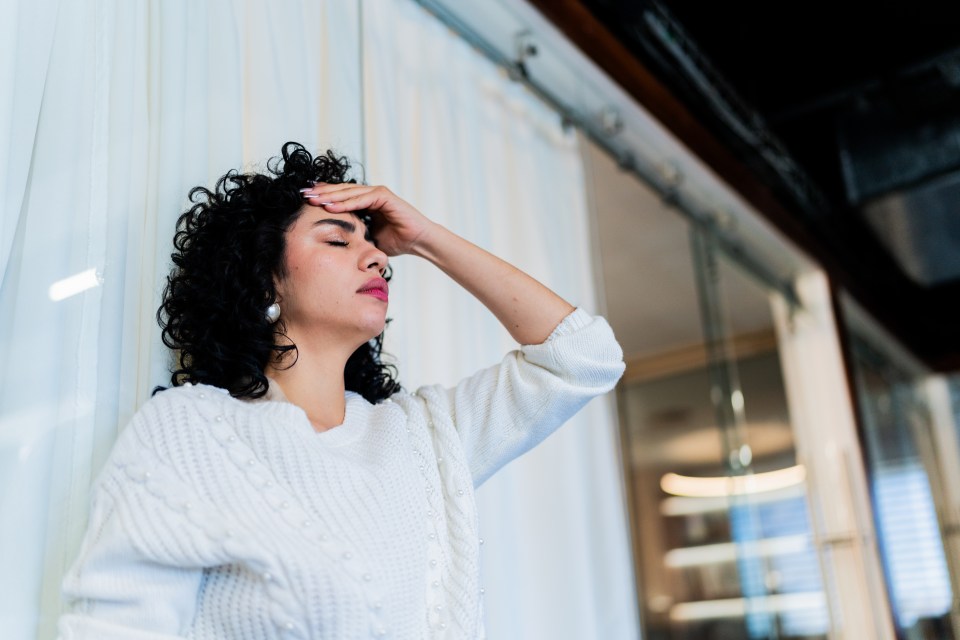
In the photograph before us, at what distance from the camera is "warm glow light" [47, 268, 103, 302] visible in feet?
4.26

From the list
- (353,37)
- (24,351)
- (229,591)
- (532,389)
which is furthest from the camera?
(353,37)

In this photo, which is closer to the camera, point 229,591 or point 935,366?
point 229,591

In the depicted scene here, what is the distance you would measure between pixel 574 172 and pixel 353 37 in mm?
920

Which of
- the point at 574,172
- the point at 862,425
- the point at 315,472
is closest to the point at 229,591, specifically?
the point at 315,472

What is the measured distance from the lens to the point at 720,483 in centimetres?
533

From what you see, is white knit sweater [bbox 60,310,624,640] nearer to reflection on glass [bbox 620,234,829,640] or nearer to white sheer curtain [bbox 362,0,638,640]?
white sheer curtain [bbox 362,0,638,640]

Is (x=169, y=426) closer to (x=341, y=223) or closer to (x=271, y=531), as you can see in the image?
(x=271, y=531)

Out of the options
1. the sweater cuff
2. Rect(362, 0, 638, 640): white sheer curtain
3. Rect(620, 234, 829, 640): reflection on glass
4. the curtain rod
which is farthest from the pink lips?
Rect(620, 234, 829, 640): reflection on glass

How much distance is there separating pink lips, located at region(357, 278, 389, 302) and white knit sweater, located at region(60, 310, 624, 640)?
0.16 metres

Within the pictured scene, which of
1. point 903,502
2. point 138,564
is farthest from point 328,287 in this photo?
point 903,502

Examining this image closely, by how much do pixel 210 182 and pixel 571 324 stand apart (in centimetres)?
59

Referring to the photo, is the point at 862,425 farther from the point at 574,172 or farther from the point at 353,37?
the point at 353,37

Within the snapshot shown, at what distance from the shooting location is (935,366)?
545 centimetres

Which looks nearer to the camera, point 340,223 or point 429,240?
point 340,223
